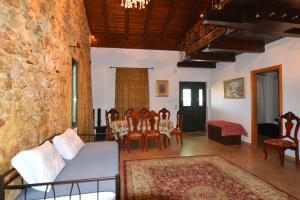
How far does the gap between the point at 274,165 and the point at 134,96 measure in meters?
4.50

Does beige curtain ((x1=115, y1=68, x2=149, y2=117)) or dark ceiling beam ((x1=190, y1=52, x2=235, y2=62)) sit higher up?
dark ceiling beam ((x1=190, y1=52, x2=235, y2=62))

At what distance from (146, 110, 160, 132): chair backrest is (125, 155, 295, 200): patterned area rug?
107cm

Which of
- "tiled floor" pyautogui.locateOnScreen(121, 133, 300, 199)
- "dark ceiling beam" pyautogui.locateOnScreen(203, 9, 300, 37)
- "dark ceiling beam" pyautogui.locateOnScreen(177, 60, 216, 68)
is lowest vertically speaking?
"tiled floor" pyautogui.locateOnScreen(121, 133, 300, 199)

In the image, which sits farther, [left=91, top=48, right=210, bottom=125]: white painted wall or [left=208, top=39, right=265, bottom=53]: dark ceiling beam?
[left=91, top=48, right=210, bottom=125]: white painted wall

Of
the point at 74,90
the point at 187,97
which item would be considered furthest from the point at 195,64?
the point at 74,90

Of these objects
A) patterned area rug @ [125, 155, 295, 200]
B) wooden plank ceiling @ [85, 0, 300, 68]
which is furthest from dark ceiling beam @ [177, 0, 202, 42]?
patterned area rug @ [125, 155, 295, 200]

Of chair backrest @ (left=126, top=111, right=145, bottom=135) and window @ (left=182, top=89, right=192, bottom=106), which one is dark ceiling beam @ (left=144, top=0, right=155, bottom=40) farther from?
chair backrest @ (left=126, top=111, right=145, bottom=135)

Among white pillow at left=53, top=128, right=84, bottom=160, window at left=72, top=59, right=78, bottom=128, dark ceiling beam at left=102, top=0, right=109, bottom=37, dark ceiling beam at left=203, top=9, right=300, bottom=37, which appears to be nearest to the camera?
white pillow at left=53, top=128, right=84, bottom=160

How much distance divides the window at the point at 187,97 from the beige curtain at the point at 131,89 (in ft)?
5.18

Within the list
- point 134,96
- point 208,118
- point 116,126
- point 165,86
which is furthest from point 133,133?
point 208,118

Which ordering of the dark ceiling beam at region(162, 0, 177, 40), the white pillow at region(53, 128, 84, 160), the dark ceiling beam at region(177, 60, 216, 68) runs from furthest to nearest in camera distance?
1. the dark ceiling beam at region(177, 60, 216, 68)
2. the dark ceiling beam at region(162, 0, 177, 40)
3. the white pillow at region(53, 128, 84, 160)

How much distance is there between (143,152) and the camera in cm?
457

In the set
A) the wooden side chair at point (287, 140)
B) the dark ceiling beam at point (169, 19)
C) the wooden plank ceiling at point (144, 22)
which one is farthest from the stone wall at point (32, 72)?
the wooden side chair at point (287, 140)

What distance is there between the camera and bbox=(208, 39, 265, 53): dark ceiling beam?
14.2ft
